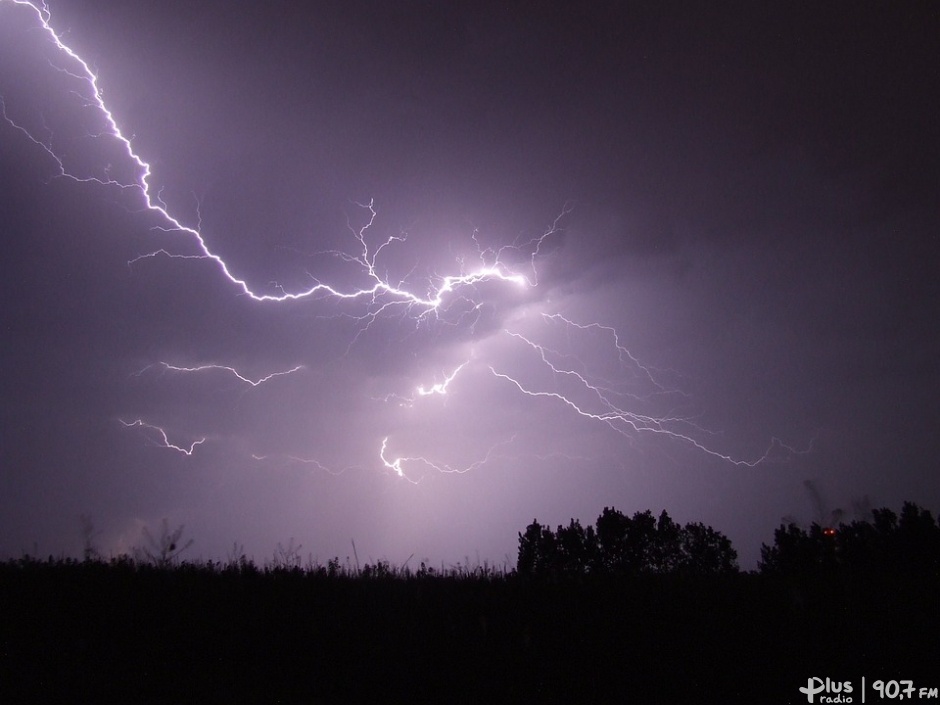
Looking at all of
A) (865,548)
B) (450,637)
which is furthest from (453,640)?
(865,548)

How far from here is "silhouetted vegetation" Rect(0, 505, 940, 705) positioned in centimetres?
295

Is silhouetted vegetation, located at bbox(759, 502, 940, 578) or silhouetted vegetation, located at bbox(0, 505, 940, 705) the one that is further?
silhouetted vegetation, located at bbox(759, 502, 940, 578)

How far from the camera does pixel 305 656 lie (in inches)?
129

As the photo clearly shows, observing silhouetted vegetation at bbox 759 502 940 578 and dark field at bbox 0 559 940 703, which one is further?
silhouetted vegetation at bbox 759 502 940 578

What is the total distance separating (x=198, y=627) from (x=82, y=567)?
2.55m

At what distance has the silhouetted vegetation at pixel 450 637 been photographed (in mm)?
2945

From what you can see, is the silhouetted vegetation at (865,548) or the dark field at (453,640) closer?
the dark field at (453,640)

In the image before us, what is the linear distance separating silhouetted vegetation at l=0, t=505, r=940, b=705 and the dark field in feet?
0.04

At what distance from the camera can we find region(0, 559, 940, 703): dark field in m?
2.94

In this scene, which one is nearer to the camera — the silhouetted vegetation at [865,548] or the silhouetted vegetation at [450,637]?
the silhouetted vegetation at [450,637]

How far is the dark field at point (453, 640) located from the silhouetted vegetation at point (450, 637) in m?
0.01

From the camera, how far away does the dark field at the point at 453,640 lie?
116 inches

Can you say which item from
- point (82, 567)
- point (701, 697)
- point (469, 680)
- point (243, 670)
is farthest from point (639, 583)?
point (82, 567)

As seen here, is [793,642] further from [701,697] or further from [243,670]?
[243,670]
